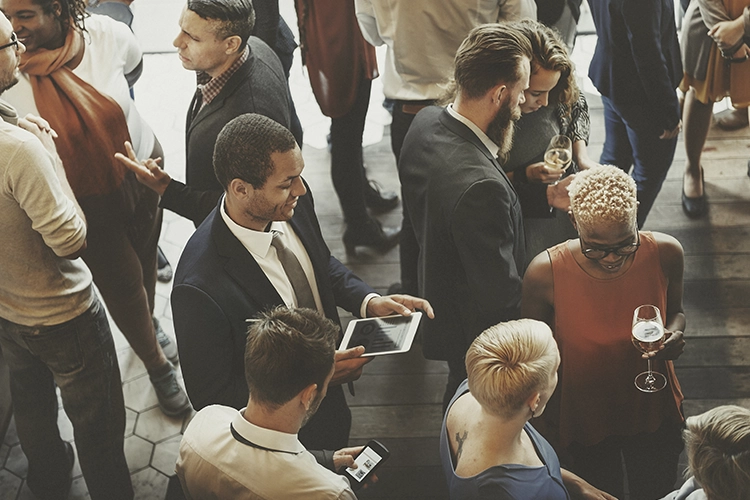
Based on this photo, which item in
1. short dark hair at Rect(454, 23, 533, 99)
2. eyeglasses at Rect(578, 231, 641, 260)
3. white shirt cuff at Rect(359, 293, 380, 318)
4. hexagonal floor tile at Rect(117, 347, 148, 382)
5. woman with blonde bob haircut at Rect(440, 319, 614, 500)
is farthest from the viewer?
hexagonal floor tile at Rect(117, 347, 148, 382)

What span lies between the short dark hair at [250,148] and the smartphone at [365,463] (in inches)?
36.2

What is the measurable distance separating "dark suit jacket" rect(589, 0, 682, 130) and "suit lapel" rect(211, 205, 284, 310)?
2.01 m

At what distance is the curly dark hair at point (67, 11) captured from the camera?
311cm

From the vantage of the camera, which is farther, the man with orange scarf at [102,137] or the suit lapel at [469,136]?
the man with orange scarf at [102,137]

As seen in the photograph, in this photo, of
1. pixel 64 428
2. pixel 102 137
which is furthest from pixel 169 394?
pixel 102 137

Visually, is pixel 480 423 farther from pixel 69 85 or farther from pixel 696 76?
pixel 696 76

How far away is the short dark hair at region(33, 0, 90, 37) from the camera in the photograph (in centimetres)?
311

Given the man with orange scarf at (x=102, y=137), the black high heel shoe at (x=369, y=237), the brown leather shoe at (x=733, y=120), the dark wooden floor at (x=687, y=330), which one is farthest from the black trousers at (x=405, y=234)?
the brown leather shoe at (x=733, y=120)

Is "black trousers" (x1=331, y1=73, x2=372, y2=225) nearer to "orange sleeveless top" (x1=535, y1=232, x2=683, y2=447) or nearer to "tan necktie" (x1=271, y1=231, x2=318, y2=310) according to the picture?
"tan necktie" (x1=271, y1=231, x2=318, y2=310)

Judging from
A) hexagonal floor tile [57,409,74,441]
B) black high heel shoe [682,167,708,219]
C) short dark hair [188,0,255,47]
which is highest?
short dark hair [188,0,255,47]

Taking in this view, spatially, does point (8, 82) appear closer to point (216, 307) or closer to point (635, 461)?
point (216, 307)

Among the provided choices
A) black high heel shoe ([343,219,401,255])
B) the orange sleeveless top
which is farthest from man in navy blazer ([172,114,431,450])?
black high heel shoe ([343,219,401,255])

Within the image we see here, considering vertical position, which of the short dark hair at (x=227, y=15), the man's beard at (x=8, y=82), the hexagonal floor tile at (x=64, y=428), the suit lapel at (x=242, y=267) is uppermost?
the man's beard at (x=8, y=82)

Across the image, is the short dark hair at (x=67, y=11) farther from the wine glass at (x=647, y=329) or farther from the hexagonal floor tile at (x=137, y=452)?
the wine glass at (x=647, y=329)
